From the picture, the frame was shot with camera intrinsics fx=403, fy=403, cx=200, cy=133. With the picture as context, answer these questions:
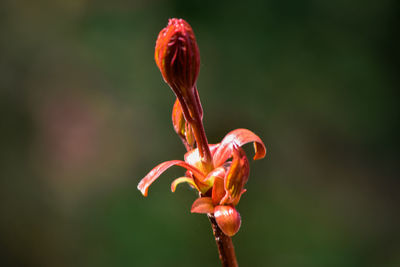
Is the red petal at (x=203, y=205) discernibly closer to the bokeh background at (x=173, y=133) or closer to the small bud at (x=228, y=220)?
the small bud at (x=228, y=220)

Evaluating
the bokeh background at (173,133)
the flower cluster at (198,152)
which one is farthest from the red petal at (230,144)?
the bokeh background at (173,133)

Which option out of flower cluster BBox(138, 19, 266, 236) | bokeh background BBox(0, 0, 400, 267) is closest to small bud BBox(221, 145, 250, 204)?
flower cluster BBox(138, 19, 266, 236)

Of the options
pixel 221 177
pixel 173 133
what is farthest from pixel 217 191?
pixel 173 133

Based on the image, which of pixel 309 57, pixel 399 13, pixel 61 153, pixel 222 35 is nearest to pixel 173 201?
pixel 61 153

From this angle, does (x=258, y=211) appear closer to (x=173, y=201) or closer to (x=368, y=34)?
(x=173, y=201)

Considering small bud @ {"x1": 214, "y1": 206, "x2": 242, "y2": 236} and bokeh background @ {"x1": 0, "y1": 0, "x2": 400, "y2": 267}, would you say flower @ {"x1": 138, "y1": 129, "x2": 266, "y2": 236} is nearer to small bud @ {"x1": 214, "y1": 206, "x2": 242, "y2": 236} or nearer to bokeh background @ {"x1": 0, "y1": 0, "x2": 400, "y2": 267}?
small bud @ {"x1": 214, "y1": 206, "x2": 242, "y2": 236}

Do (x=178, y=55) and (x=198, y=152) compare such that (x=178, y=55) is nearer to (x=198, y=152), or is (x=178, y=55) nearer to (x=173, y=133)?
(x=198, y=152)
